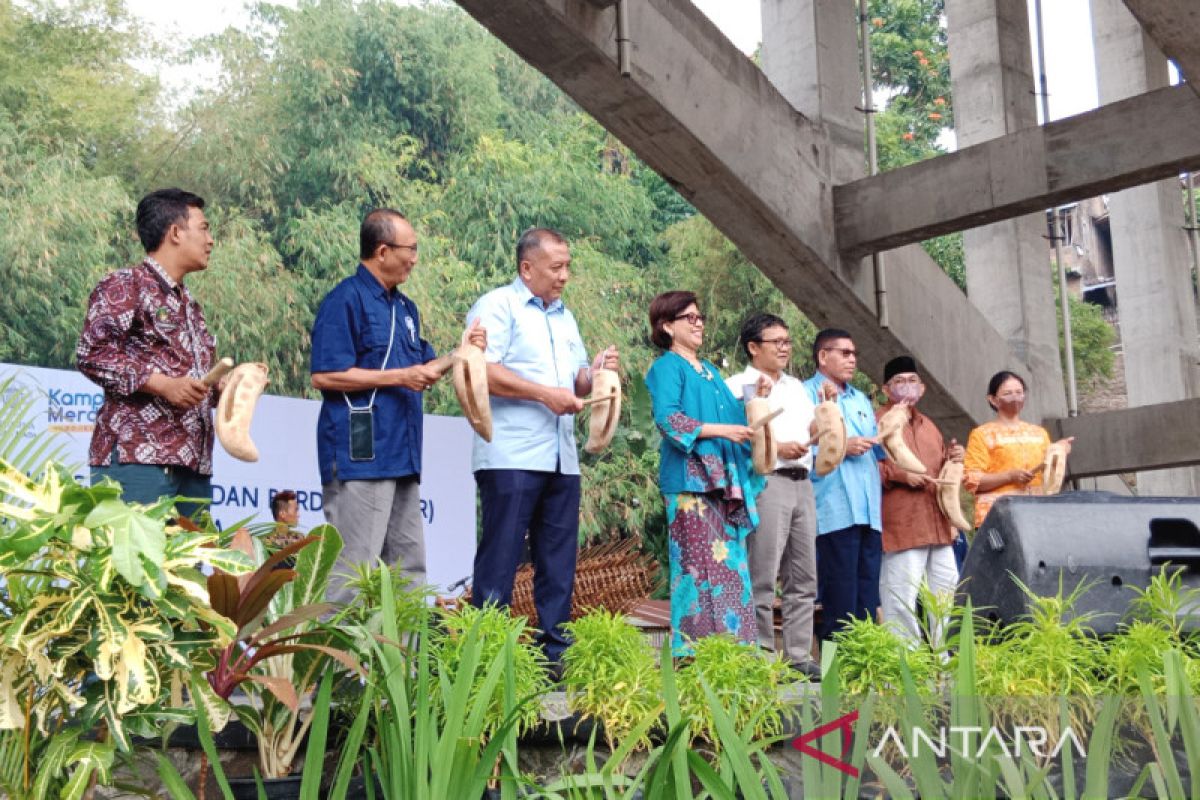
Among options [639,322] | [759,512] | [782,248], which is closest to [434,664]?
[759,512]

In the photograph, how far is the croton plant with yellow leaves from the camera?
2422mm

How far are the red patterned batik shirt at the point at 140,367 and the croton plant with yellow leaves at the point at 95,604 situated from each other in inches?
53.4

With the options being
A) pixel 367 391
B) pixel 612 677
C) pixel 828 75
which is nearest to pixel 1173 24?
pixel 828 75

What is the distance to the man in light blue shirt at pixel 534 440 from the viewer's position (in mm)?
4453

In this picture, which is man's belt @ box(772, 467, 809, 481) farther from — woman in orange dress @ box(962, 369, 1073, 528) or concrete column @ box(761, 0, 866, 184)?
concrete column @ box(761, 0, 866, 184)

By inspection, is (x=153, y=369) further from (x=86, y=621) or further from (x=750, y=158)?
(x=750, y=158)

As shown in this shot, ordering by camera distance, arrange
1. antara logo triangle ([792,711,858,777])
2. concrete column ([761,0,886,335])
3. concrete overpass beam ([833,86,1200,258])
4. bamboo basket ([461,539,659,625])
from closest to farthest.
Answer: antara logo triangle ([792,711,858,777])
concrete overpass beam ([833,86,1200,258])
concrete column ([761,0,886,335])
bamboo basket ([461,539,659,625])

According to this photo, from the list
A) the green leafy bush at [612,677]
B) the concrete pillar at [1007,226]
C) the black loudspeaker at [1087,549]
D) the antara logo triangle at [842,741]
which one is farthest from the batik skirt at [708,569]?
the concrete pillar at [1007,226]

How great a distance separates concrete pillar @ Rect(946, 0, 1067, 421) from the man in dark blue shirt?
159 inches

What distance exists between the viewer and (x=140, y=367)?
3957 mm

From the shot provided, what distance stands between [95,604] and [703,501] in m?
2.73

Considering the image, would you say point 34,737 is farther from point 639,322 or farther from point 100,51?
point 100,51

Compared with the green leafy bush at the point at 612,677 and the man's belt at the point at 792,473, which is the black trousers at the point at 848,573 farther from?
the green leafy bush at the point at 612,677

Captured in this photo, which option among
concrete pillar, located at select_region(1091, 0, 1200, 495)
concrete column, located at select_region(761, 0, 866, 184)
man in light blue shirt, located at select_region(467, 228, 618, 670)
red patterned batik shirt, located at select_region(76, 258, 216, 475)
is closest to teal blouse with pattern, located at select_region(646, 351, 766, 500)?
man in light blue shirt, located at select_region(467, 228, 618, 670)
